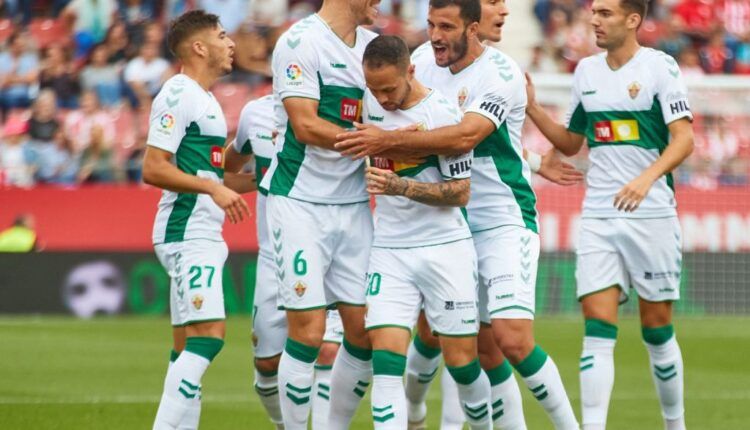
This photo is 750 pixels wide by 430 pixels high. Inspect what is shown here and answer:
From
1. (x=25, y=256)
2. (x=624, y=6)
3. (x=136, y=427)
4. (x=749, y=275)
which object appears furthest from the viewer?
(x=749, y=275)

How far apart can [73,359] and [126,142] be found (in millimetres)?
5129

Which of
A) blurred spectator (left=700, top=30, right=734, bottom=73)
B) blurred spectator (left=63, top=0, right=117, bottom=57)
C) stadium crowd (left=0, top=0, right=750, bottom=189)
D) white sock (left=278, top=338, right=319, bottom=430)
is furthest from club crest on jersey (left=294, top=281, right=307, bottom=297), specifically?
blurred spectator (left=700, top=30, right=734, bottom=73)


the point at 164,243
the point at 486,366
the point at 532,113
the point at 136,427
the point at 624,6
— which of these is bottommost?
the point at 136,427

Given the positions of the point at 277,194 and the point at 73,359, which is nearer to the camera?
the point at 277,194

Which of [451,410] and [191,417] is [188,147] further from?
[451,410]

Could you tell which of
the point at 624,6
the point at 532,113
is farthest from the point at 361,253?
the point at 624,6

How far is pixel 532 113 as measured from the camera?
8703 millimetres

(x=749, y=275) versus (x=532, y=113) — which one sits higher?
(x=532, y=113)

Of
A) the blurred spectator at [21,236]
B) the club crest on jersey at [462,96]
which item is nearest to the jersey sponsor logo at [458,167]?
the club crest on jersey at [462,96]

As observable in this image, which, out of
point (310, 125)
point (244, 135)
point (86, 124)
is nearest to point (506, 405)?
point (310, 125)

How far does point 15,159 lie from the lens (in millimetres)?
17375

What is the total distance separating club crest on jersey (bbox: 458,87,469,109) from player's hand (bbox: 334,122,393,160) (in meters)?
0.91

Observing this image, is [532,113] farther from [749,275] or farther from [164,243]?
[749,275]

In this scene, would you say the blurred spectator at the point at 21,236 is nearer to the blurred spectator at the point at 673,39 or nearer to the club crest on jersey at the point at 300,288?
the blurred spectator at the point at 673,39
